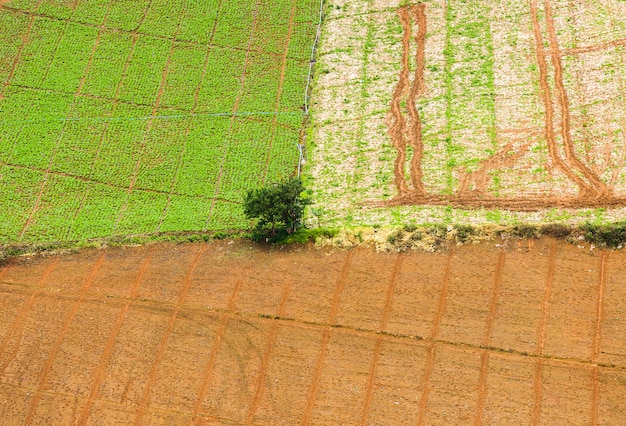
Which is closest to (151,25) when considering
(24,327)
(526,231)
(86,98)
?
(86,98)

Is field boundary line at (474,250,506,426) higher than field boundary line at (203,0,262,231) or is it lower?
lower

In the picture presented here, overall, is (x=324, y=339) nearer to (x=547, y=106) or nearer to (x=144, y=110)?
(x=547, y=106)

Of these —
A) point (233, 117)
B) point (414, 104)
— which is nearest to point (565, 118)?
point (414, 104)

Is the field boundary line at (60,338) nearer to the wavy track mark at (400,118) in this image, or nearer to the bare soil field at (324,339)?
the bare soil field at (324,339)

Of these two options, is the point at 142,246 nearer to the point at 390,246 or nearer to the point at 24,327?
the point at 24,327

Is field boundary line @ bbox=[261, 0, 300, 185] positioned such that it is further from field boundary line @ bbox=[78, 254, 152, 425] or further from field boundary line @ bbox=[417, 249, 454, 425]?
field boundary line @ bbox=[417, 249, 454, 425]

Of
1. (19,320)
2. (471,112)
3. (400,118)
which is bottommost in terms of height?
(19,320)

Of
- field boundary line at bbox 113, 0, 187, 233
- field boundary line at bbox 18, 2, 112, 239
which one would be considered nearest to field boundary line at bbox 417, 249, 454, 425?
field boundary line at bbox 113, 0, 187, 233
